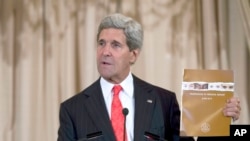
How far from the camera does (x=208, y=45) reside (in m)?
2.61

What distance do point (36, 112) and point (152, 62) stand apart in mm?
701

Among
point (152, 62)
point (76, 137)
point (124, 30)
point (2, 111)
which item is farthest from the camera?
point (152, 62)

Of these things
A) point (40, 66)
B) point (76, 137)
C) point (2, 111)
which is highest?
point (40, 66)

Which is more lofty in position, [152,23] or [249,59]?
[152,23]

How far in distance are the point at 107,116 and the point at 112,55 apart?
0.25 m

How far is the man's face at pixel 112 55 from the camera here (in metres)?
1.76

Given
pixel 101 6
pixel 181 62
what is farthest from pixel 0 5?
pixel 181 62

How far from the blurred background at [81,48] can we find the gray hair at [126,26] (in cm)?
72

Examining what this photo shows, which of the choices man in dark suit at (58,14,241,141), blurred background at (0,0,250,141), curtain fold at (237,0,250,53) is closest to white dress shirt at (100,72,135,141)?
man in dark suit at (58,14,241,141)

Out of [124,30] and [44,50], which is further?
[44,50]

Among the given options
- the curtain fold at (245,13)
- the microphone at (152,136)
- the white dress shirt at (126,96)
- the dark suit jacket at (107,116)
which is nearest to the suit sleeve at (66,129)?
the dark suit jacket at (107,116)

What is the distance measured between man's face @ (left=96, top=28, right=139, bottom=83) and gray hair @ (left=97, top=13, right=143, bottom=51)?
0.6 inches

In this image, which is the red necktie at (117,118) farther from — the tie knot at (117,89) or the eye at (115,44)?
the eye at (115,44)

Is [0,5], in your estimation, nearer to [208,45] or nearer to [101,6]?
[101,6]
